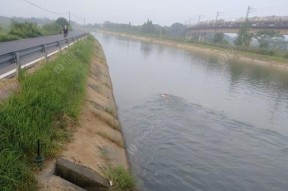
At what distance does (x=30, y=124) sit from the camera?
25.6 ft

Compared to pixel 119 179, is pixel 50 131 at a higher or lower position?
higher

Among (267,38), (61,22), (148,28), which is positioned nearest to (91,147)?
(61,22)

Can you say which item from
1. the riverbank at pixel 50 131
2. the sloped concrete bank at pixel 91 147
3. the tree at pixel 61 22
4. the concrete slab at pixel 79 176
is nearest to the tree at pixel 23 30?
the riverbank at pixel 50 131

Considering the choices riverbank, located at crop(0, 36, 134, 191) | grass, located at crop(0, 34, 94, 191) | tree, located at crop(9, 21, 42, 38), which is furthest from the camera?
tree, located at crop(9, 21, 42, 38)

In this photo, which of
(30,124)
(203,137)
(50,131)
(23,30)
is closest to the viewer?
(30,124)

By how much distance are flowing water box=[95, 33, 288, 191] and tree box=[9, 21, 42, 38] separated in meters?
16.3

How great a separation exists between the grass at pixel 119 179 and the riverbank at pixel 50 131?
0.07 meters

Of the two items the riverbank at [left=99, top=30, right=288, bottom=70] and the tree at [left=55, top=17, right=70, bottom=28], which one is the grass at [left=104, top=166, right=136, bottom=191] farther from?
the tree at [left=55, top=17, right=70, bottom=28]

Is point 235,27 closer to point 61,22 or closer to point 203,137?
point 61,22

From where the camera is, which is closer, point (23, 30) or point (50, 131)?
point (50, 131)

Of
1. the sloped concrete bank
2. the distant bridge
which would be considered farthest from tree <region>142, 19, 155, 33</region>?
the sloped concrete bank

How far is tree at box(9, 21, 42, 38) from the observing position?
3847 centimetres

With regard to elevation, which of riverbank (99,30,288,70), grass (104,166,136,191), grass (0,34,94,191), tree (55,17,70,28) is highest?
grass (0,34,94,191)

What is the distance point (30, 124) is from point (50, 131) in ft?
3.00
